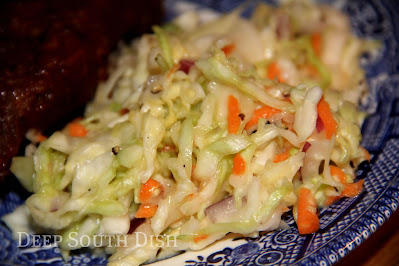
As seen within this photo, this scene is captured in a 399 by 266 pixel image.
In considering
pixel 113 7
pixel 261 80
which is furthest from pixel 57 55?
pixel 261 80

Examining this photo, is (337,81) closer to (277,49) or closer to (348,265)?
(277,49)

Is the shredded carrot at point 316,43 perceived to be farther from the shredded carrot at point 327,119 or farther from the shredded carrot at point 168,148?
the shredded carrot at point 168,148

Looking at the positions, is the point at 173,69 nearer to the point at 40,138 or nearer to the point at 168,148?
the point at 168,148

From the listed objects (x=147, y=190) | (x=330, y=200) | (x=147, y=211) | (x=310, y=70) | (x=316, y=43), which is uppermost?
(x=316, y=43)

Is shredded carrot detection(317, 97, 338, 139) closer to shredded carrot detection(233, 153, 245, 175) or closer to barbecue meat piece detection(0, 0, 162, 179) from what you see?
shredded carrot detection(233, 153, 245, 175)

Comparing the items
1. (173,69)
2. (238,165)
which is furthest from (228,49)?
(238,165)
